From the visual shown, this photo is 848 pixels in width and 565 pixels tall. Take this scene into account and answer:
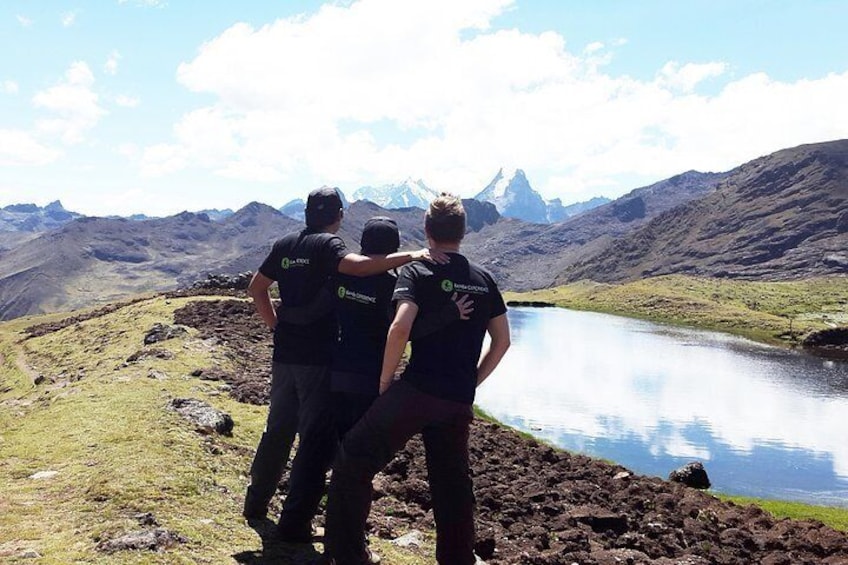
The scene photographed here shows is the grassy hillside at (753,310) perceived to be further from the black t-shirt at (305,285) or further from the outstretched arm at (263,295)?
the black t-shirt at (305,285)

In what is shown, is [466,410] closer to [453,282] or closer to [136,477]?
[453,282]

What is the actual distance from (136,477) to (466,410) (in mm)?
6882

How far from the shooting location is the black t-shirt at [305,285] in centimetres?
989

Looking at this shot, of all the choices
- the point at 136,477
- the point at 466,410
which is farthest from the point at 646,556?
the point at 136,477

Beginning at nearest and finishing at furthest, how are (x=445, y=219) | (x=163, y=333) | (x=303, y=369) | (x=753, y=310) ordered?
(x=445, y=219) → (x=303, y=369) → (x=163, y=333) → (x=753, y=310)

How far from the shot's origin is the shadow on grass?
9.11 m

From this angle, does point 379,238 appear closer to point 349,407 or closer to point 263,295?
point 349,407

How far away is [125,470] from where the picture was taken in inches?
476

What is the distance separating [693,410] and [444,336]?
44.9 metres

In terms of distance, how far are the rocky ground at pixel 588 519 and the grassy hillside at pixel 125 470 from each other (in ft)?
7.71

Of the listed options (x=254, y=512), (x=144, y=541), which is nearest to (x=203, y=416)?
(x=254, y=512)

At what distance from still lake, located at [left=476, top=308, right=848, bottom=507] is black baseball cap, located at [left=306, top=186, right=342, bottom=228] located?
26438 mm

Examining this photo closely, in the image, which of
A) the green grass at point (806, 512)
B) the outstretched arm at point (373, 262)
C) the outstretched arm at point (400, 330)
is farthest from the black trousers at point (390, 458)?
the green grass at point (806, 512)

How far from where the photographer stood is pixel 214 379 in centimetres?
2456
